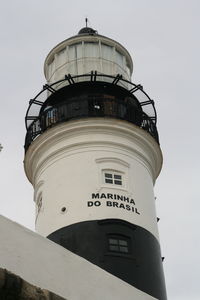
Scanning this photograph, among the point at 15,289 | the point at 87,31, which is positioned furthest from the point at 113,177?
the point at 15,289

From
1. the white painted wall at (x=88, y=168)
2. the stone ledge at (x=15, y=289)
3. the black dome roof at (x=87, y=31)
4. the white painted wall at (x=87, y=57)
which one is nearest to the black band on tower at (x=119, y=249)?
the white painted wall at (x=88, y=168)

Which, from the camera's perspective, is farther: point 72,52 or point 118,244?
point 72,52

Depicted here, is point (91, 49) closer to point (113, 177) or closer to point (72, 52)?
point (72, 52)

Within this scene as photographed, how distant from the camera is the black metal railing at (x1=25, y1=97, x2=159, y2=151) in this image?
45.1ft

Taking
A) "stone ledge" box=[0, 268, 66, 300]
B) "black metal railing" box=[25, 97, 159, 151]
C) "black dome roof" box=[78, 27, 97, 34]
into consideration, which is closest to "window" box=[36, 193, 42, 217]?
"black metal railing" box=[25, 97, 159, 151]

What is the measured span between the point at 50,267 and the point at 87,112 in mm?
6790

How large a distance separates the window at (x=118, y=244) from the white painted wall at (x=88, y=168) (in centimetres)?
46

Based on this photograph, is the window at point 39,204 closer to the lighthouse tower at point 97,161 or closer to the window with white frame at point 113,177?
the lighthouse tower at point 97,161

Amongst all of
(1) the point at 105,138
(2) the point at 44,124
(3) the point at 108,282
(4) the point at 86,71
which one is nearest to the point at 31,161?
(2) the point at 44,124

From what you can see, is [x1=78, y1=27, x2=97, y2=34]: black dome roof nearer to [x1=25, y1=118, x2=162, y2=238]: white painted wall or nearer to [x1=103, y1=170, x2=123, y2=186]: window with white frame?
[x1=25, y1=118, x2=162, y2=238]: white painted wall

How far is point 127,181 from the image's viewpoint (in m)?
13.0

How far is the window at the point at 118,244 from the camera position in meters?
11.9

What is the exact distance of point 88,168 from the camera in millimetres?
12875

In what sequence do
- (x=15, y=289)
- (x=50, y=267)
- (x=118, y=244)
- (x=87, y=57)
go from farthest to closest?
(x=87, y=57) < (x=118, y=244) < (x=50, y=267) < (x=15, y=289)
